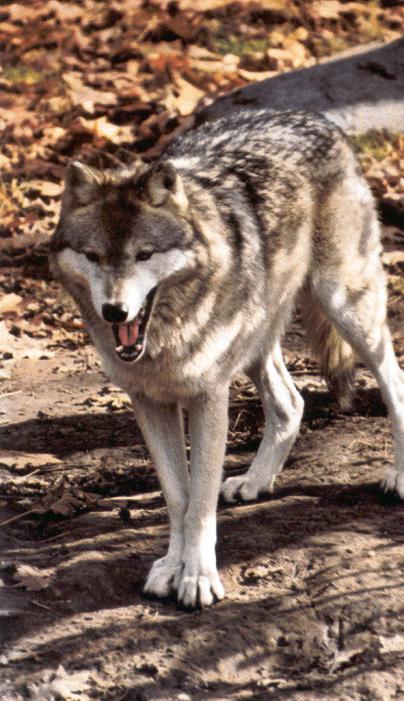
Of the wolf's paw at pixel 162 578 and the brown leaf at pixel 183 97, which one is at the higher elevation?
the wolf's paw at pixel 162 578

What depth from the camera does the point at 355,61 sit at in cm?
1020

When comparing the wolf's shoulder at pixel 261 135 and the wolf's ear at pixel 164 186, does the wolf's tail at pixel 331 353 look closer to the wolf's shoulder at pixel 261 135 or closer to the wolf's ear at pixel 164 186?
the wolf's shoulder at pixel 261 135

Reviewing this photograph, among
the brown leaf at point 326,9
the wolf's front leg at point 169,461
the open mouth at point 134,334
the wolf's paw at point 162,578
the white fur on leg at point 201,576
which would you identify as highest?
the open mouth at point 134,334

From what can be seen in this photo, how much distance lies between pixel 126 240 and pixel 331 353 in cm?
215

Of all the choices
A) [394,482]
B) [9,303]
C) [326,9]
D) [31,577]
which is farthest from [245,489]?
[326,9]

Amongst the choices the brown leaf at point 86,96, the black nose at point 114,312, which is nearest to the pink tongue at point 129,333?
the black nose at point 114,312

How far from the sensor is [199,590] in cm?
480

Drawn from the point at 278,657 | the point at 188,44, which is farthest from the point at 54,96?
the point at 278,657

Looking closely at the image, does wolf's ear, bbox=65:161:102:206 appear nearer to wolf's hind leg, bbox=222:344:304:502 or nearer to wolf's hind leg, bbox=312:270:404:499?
wolf's hind leg, bbox=312:270:404:499

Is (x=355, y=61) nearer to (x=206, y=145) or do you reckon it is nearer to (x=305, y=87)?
(x=305, y=87)

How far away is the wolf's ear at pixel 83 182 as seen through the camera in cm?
462

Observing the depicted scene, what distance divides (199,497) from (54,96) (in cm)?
655

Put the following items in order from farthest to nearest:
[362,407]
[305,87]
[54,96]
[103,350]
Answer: [54,96] < [305,87] < [362,407] < [103,350]

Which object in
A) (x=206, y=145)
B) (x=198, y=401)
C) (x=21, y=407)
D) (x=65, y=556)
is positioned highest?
(x=206, y=145)
